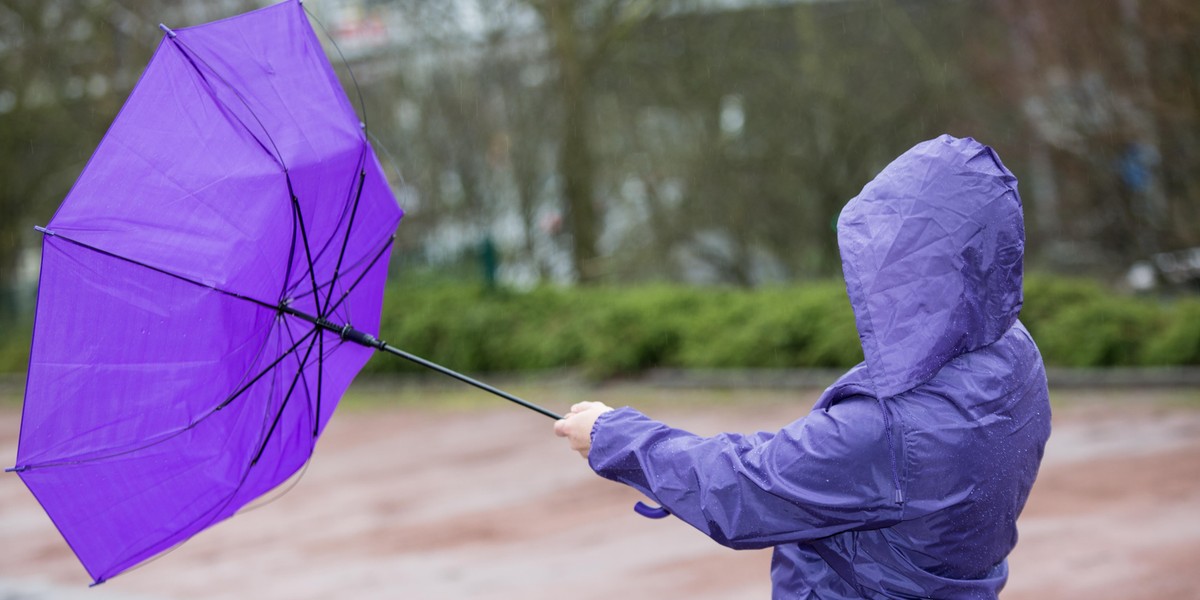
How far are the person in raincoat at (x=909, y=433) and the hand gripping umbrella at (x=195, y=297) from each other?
74cm

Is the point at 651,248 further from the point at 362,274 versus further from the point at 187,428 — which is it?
the point at 187,428

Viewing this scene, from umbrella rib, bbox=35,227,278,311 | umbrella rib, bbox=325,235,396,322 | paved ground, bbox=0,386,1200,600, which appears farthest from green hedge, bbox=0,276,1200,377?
umbrella rib, bbox=35,227,278,311

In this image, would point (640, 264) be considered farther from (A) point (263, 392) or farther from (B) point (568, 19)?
(A) point (263, 392)

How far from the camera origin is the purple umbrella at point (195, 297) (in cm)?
307

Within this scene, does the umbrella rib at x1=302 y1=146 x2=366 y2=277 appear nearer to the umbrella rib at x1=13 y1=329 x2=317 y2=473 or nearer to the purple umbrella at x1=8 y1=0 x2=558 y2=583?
the purple umbrella at x1=8 y1=0 x2=558 y2=583

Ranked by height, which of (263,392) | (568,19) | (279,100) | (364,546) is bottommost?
(364,546)

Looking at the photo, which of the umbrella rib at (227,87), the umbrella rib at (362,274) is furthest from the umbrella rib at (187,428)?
the umbrella rib at (227,87)

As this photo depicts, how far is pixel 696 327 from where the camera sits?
14477 millimetres

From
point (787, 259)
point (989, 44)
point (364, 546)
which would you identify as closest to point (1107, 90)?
point (989, 44)

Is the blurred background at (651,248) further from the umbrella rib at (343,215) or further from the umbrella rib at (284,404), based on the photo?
the umbrella rib at (284,404)

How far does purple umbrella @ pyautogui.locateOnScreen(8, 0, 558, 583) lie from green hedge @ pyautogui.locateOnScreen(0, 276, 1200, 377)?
9.43 meters

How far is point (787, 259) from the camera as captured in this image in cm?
2031

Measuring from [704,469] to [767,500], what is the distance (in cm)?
14

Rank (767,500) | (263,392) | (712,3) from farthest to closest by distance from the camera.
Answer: (712,3)
(263,392)
(767,500)
